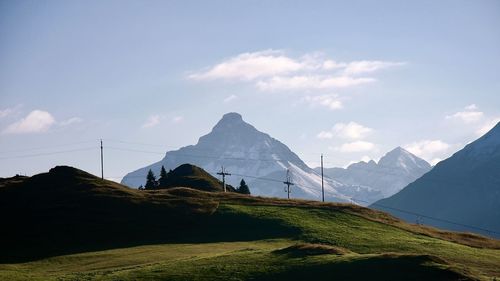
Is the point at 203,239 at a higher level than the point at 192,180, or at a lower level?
lower

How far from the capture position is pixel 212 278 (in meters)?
67.9

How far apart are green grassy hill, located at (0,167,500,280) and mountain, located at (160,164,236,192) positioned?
41424 mm

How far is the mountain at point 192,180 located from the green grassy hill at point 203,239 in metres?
41.4

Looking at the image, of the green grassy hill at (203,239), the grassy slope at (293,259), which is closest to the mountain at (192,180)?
the green grassy hill at (203,239)

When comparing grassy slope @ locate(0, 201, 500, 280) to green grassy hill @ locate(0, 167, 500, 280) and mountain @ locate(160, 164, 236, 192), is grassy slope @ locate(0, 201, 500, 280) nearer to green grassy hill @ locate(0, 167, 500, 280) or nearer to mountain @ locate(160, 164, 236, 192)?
green grassy hill @ locate(0, 167, 500, 280)

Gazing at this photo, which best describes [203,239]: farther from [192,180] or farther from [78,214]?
[192,180]

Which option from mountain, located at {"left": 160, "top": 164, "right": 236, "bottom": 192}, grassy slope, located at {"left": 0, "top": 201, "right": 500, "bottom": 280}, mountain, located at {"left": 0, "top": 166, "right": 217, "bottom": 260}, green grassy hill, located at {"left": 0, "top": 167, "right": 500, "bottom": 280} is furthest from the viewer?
mountain, located at {"left": 160, "top": 164, "right": 236, "bottom": 192}

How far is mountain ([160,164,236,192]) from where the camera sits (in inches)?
6841

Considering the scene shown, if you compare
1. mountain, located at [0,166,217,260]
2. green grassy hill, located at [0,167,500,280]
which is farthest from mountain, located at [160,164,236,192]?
mountain, located at [0,166,217,260]

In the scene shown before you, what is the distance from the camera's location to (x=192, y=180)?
579ft

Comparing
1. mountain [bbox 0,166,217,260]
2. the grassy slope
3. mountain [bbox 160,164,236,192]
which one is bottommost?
the grassy slope

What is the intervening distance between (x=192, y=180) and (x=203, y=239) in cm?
7548

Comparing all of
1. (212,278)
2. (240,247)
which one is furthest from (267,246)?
(212,278)

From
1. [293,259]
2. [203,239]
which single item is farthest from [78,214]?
[293,259]
